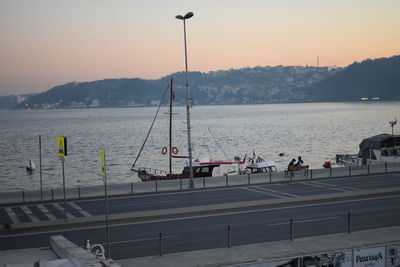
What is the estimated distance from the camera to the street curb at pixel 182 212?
23.5 meters

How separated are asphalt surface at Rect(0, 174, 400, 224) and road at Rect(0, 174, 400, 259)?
52mm

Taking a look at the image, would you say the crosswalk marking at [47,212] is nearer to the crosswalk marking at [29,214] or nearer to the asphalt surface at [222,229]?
the crosswalk marking at [29,214]

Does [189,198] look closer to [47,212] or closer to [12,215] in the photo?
[47,212]

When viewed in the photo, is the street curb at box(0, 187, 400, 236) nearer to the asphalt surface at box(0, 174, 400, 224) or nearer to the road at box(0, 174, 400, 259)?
the road at box(0, 174, 400, 259)

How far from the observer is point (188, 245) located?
65.7 ft

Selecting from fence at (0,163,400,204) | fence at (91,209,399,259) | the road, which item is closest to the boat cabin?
fence at (0,163,400,204)

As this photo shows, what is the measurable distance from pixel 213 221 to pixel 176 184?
12.1 metres

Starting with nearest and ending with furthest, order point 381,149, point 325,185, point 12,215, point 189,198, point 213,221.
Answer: point 213,221
point 12,215
point 189,198
point 325,185
point 381,149

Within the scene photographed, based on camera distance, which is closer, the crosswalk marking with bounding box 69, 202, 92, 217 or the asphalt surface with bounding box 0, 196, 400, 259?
the asphalt surface with bounding box 0, 196, 400, 259

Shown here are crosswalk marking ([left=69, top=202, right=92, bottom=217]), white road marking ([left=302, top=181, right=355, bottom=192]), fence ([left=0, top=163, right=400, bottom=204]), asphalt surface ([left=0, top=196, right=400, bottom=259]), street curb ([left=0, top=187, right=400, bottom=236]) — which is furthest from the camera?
white road marking ([left=302, top=181, right=355, bottom=192])

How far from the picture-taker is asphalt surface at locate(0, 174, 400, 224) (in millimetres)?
27547

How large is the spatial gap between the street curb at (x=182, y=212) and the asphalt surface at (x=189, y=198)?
180 centimetres

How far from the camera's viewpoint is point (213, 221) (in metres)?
24.6

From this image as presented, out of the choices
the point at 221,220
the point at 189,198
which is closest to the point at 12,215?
the point at 189,198
